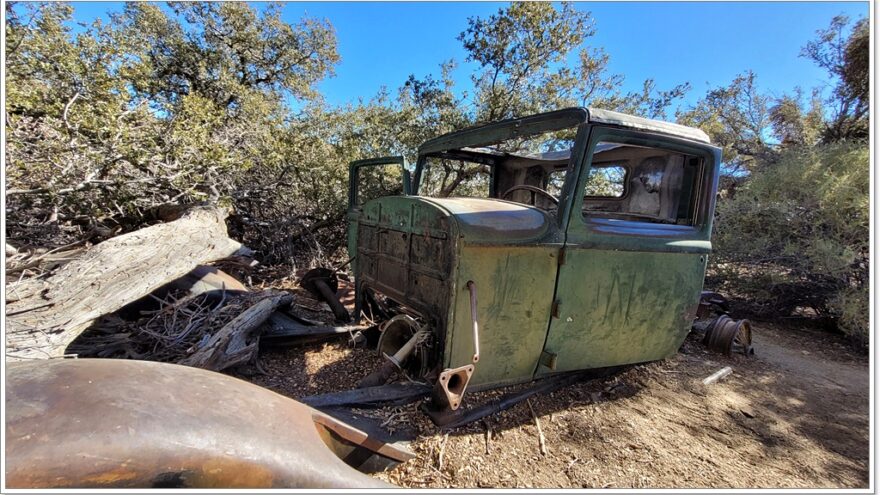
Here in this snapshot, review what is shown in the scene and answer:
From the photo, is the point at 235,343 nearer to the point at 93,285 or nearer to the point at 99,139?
the point at 93,285

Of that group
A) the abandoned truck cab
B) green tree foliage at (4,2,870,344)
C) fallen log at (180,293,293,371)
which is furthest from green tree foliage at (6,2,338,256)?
the abandoned truck cab

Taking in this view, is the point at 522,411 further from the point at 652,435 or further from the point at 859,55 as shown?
the point at 859,55

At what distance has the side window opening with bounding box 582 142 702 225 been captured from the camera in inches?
120

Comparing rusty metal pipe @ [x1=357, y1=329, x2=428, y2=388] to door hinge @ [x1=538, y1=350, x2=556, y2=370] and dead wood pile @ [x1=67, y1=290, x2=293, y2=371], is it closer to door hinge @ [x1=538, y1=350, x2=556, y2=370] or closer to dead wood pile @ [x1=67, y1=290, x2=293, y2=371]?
door hinge @ [x1=538, y1=350, x2=556, y2=370]

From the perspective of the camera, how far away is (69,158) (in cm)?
385

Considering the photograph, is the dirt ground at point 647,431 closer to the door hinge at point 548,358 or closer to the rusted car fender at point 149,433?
the door hinge at point 548,358

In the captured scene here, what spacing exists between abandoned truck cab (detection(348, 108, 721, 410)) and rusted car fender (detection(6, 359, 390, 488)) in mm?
883

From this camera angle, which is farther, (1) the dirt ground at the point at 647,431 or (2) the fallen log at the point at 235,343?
(2) the fallen log at the point at 235,343

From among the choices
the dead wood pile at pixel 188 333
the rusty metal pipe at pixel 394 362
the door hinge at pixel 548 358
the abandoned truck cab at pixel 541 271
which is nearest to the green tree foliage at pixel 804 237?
the abandoned truck cab at pixel 541 271

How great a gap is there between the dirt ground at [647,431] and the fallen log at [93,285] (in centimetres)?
129

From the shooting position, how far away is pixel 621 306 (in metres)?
2.75

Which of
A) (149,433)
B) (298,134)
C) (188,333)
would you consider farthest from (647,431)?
(298,134)

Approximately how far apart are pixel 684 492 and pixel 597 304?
44.8 inches

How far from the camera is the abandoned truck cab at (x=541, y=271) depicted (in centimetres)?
233
